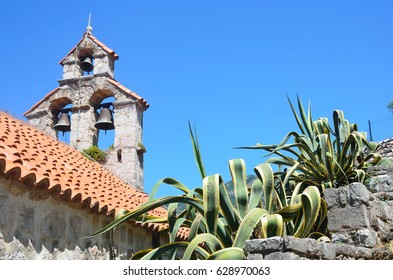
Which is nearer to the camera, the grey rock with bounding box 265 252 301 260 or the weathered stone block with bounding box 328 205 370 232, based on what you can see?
the grey rock with bounding box 265 252 301 260

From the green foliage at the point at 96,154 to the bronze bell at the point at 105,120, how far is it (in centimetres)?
51

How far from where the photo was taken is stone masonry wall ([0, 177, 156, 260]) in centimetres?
422

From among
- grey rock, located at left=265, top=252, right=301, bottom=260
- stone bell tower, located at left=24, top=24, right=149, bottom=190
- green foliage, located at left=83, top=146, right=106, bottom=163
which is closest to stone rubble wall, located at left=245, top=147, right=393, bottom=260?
grey rock, located at left=265, top=252, right=301, bottom=260

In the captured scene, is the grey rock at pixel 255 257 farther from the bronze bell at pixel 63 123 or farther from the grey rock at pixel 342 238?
the bronze bell at pixel 63 123

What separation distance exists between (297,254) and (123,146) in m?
7.08

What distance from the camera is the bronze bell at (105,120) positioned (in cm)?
990

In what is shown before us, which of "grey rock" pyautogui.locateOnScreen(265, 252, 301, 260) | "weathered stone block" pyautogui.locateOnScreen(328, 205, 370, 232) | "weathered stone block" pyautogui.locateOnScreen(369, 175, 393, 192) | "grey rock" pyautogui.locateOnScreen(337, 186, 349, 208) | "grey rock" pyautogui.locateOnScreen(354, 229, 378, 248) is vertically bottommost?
"grey rock" pyautogui.locateOnScreen(265, 252, 301, 260)

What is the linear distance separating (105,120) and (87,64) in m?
1.93

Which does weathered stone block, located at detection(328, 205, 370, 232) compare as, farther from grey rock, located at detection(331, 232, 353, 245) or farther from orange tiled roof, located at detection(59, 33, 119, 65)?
orange tiled roof, located at detection(59, 33, 119, 65)

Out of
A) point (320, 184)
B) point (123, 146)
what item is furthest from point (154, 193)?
point (123, 146)

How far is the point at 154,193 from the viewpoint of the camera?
4.32 metres

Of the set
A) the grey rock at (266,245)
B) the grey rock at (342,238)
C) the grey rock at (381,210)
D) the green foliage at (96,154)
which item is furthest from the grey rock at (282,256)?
the green foliage at (96,154)

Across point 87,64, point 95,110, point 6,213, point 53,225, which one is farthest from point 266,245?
point 87,64
